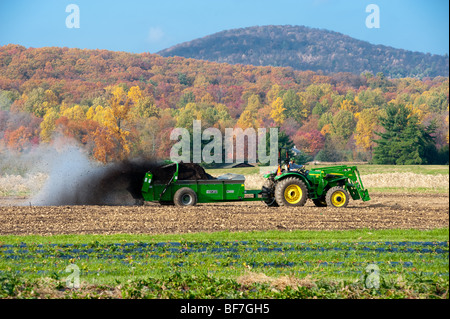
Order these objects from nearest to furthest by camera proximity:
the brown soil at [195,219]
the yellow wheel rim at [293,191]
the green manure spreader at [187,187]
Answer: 1. the brown soil at [195,219]
2. the green manure spreader at [187,187]
3. the yellow wheel rim at [293,191]

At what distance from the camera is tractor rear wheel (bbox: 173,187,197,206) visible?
23.3m

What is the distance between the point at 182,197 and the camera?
2348 centimetres

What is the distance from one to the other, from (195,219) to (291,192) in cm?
559

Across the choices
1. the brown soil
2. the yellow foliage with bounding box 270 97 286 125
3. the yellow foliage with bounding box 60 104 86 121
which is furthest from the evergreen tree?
the brown soil

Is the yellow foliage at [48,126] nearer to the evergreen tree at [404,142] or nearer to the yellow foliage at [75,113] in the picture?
the yellow foliage at [75,113]

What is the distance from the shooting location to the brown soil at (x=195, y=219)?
711 inches

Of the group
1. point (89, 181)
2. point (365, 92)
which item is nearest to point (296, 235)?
point (89, 181)

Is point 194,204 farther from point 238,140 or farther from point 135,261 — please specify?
point 238,140

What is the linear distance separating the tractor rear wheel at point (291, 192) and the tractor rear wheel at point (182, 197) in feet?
11.3

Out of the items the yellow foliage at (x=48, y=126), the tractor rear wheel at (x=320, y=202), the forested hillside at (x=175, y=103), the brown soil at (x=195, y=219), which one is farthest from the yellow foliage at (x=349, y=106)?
the brown soil at (x=195, y=219)

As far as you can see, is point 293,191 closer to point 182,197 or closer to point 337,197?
point 337,197

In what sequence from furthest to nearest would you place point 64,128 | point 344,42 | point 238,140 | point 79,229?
point 344,42, point 238,140, point 64,128, point 79,229

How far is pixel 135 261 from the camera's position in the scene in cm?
1252
